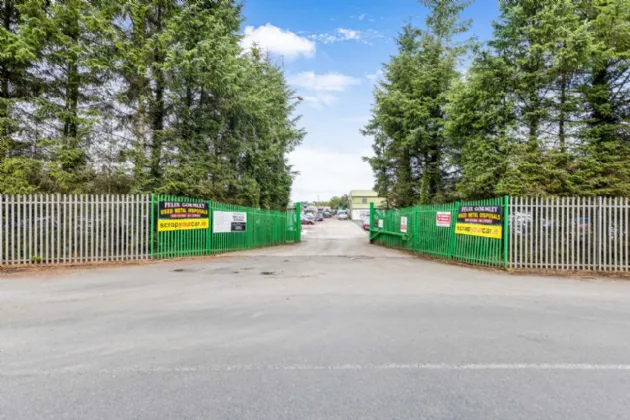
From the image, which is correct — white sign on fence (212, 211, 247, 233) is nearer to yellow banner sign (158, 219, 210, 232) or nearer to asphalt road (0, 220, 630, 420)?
yellow banner sign (158, 219, 210, 232)

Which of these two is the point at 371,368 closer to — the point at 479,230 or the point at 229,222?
the point at 479,230

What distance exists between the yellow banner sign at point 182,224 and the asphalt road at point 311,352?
3916 millimetres

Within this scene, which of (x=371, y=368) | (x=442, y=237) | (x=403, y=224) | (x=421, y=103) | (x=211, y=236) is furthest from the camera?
(x=421, y=103)

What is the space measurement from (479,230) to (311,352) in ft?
27.7

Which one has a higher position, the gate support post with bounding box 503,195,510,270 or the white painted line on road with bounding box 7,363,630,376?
the gate support post with bounding box 503,195,510,270

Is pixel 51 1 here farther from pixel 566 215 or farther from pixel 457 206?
pixel 566 215

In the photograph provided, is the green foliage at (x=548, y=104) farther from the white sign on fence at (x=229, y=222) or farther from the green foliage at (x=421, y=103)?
the white sign on fence at (x=229, y=222)

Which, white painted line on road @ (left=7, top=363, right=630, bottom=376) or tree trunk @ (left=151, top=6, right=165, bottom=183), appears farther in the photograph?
tree trunk @ (left=151, top=6, right=165, bottom=183)

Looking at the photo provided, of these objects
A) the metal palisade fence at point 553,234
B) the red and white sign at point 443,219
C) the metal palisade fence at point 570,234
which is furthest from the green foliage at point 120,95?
the metal palisade fence at point 570,234

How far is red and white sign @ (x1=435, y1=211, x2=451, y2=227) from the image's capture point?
1220 cm

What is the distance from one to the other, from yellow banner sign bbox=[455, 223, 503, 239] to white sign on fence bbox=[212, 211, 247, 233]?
28.8ft

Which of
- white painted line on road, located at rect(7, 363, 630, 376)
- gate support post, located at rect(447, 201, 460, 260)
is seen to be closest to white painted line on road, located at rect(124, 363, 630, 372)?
white painted line on road, located at rect(7, 363, 630, 376)

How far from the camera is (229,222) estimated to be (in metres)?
14.1

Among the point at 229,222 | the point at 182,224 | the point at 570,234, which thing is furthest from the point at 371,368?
the point at 229,222
